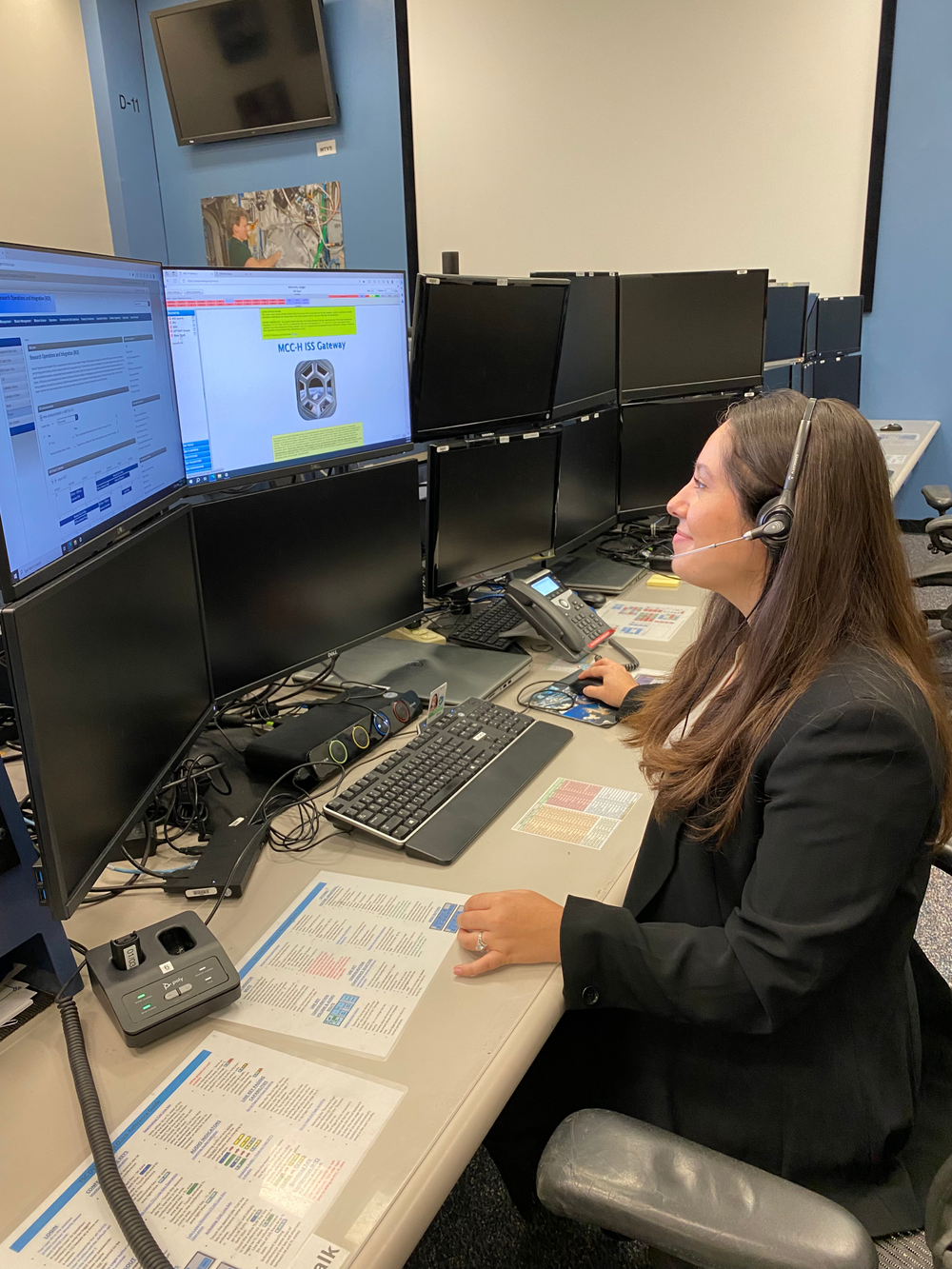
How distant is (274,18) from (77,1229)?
5.33 meters

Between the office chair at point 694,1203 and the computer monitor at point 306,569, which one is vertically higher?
the computer monitor at point 306,569

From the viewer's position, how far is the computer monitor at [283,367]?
122cm

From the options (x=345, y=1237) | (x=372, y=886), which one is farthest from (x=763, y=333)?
(x=345, y=1237)

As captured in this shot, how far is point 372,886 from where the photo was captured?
1015 mm

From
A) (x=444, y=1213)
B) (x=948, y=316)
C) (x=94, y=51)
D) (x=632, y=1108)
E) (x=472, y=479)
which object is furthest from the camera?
(x=94, y=51)

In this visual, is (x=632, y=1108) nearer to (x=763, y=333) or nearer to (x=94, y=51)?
(x=763, y=333)

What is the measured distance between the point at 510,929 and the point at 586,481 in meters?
1.47

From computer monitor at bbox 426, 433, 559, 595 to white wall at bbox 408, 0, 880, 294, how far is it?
10.3ft

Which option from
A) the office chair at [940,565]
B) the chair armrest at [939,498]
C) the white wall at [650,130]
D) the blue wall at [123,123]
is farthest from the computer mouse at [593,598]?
the blue wall at [123,123]

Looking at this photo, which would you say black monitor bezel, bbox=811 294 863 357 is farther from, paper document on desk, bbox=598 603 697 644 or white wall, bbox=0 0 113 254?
white wall, bbox=0 0 113 254

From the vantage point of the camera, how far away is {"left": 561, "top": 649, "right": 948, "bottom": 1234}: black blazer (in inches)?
30.7

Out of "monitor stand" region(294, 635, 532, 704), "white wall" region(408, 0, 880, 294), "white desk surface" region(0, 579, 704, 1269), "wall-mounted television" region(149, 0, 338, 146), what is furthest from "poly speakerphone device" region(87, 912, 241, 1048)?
"wall-mounted television" region(149, 0, 338, 146)

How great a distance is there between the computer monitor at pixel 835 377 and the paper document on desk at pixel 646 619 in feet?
6.39

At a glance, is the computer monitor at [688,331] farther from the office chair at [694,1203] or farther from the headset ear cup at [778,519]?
the office chair at [694,1203]
